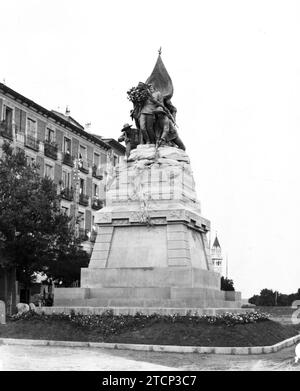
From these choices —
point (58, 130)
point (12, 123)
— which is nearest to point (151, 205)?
point (12, 123)

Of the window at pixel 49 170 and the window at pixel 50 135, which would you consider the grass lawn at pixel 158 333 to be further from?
the window at pixel 50 135

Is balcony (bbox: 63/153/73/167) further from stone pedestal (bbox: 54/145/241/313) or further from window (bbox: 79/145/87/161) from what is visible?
stone pedestal (bbox: 54/145/241/313)

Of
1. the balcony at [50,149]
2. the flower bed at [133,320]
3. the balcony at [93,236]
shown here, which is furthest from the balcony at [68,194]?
the flower bed at [133,320]

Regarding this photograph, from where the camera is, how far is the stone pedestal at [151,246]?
754 inches

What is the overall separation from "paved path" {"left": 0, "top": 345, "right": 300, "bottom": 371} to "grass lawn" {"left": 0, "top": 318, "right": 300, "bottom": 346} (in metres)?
0.76

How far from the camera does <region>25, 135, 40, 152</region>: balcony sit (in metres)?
50.0

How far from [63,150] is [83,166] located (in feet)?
11.7

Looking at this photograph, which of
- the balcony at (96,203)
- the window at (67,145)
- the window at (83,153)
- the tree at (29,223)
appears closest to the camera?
the tree at (29,223)

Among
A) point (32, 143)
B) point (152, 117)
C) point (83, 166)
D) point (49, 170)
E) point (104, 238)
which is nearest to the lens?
point (104, 238)

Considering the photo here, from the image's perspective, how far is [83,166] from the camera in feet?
195

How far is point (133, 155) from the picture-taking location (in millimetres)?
22859

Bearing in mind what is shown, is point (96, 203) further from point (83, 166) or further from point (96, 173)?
point (83, 166)

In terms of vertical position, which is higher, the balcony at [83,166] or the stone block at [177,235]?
the balcony at [83,166]

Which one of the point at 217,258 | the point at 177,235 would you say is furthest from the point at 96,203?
the point at 217,258
